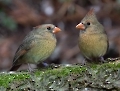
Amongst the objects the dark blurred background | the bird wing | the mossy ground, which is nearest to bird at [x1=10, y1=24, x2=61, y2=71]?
the bird wing

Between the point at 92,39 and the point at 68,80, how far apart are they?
2.64 ft

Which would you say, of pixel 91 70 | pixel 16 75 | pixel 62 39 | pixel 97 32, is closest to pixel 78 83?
pixel 91 70

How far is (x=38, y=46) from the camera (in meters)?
4.55

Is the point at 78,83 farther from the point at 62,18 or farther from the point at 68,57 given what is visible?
the point at 62,18

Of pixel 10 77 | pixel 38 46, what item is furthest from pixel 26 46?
pixel 10 77

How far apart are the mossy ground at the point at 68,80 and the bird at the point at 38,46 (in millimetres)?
436

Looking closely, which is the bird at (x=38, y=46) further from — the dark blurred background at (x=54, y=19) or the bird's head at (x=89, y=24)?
the dark blurred background at (x=54, y=19)

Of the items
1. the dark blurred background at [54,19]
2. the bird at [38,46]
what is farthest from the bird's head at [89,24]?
the dark blurred background at [54,19]

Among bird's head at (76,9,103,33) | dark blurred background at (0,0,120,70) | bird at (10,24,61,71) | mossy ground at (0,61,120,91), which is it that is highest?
dark blurred background at (0,0,120,70)

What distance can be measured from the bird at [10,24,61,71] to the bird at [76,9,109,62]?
0.98 ft

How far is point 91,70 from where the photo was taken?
4.08 metres

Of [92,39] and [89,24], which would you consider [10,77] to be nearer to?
[92,39]

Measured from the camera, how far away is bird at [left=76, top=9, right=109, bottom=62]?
4621 mm

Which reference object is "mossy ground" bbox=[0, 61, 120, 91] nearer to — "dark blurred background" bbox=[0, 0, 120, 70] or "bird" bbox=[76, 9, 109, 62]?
"bird" bbox=[76, 9, 109, 62]
